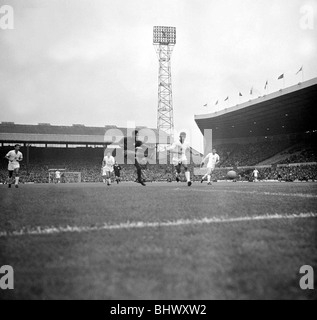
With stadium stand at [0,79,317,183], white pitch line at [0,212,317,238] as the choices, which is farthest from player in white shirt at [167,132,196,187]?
stadium stand at [0,79,317,183]

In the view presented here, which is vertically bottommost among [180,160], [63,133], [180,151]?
[180,160]

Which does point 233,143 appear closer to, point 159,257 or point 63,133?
point 63,133

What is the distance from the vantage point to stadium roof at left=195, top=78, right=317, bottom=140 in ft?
102

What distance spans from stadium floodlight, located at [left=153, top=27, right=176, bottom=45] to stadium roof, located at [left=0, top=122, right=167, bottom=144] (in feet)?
44.1

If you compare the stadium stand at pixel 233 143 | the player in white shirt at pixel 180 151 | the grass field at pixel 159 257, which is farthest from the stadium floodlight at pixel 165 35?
the grass field at pixel 159 257

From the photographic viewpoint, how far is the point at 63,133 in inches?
1900

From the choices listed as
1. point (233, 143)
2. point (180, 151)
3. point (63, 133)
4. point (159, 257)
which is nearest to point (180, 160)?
point (180, 151)

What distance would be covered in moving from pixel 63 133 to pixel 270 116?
2957 centimetres

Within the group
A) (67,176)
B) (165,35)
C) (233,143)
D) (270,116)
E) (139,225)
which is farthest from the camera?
(233,143)

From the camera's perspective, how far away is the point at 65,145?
48125 mm

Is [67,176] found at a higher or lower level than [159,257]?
higher

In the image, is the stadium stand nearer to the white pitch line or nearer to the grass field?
the white pitch line
